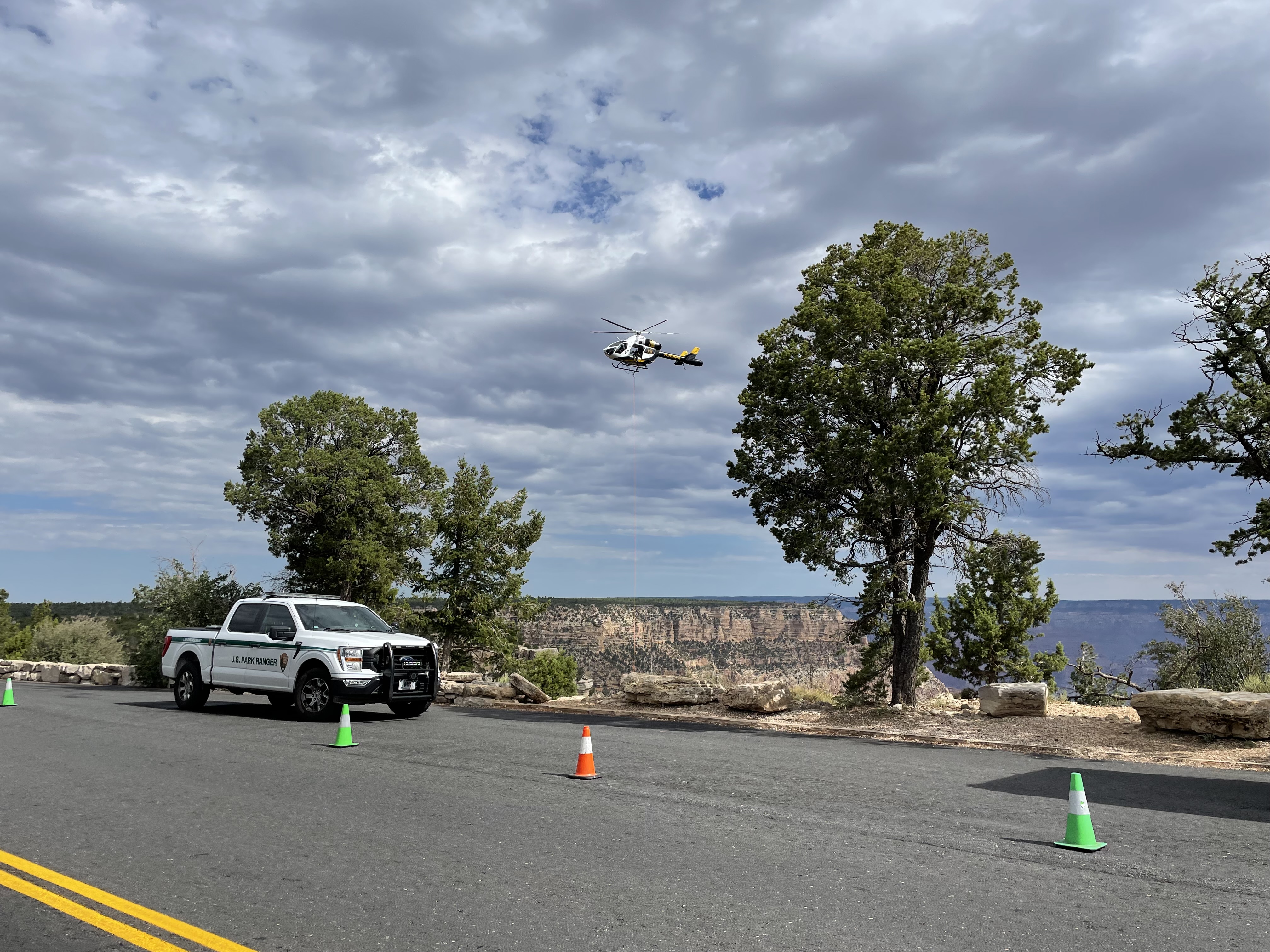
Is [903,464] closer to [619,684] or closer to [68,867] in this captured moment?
[619,684]

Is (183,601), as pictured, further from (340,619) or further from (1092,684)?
(1092,684)

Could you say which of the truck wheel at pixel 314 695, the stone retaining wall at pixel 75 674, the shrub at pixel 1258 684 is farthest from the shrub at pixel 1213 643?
the stone retaining wall at pixel 75 674

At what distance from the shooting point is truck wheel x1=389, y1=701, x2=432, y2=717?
16.6 metres

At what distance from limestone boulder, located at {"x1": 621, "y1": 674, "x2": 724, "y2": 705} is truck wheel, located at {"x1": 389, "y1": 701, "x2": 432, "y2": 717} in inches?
174

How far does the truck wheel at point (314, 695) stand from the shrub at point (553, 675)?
3536 cm

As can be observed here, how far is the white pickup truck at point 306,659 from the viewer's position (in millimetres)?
15289

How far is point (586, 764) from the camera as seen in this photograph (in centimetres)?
977

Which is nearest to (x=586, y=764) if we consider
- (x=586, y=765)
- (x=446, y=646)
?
(x=586, y=765)

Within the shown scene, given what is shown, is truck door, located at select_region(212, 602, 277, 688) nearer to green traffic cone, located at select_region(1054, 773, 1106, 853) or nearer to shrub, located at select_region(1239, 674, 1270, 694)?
green traffic cone, located at select_region(1054, 773, 1106, 853)

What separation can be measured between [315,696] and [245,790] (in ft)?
22.6

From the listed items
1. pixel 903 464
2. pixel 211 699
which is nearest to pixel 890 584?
pixel 903 464

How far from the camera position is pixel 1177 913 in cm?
523

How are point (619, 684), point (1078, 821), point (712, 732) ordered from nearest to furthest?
point (1078, 821) → point (712, 732) → point (619, 684)

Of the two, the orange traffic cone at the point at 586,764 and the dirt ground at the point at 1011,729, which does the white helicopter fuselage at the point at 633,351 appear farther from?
Answer: the orange traffic cone at the point at 586,764
